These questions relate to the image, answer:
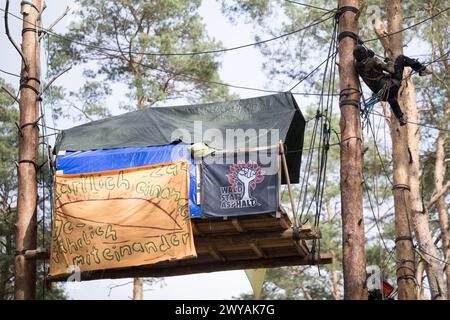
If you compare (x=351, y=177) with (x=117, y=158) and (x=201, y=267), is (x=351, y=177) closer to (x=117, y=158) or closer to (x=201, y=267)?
(x=201, y=267)

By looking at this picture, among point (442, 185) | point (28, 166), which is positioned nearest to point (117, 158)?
point (28, 166)

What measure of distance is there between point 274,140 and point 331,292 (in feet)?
76.0

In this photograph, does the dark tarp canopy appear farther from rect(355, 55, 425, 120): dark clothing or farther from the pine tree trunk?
the pine tree trunk

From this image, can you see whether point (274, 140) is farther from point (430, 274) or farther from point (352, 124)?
point (430, 274)

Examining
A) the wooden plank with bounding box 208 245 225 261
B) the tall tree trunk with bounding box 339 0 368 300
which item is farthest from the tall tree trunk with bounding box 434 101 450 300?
the tall tree trunk with bounding box 339 0 368 300

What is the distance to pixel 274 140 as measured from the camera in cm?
1191

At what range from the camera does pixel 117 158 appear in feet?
40.7

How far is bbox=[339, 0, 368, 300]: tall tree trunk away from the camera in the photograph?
10102 mm

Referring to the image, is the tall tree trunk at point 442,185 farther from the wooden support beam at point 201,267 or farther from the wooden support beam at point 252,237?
the wooden support beam at point 252,237

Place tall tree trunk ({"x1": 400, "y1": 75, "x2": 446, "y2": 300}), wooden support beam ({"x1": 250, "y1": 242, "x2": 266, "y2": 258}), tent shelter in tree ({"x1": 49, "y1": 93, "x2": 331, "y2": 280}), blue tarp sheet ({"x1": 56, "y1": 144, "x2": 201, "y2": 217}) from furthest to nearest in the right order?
1. tall tree trunk ({"x1": 400, "y1": 75, "x2": 446, "y2": 300})
2. blue tarp sheet ({"x1": 56, "y1": 144, "x2": 201, "y2": 217})
3. wooden support beam ({"x1": 250, "y1": 242, "x2": 266, "y2": 258})
4. tent shelter in tree ({"x1": 49, "y1": 93, "x2": 331, "y2": 280})

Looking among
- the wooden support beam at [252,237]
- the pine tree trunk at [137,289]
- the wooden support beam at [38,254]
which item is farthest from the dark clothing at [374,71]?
the pine tree trunk at [137,289]

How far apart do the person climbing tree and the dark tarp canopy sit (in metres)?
1.46

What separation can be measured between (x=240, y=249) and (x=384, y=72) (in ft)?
11.5
